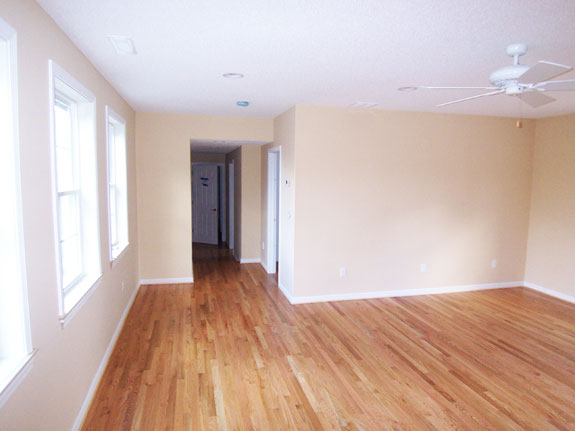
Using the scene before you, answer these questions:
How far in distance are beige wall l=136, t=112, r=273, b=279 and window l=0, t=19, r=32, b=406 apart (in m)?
3.96

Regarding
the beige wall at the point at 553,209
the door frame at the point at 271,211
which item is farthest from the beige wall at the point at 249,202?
the beige wall at the point at 553,209

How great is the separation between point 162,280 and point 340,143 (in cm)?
338

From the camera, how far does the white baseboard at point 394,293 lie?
500cm

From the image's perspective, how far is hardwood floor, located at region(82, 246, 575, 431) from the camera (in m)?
2.62

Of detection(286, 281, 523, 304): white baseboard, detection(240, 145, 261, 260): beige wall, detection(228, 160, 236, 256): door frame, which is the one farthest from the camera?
detection(228, 160, 236, 256): door frame

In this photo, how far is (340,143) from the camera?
4895mm

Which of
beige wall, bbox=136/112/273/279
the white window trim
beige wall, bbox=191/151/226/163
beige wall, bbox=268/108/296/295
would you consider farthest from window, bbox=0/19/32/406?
beige wall, bbox=191/151/226/163

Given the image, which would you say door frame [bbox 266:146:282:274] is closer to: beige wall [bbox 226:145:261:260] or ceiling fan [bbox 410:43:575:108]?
beige wall [bbox 226:145:261:260]

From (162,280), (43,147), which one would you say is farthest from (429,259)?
(43,147)

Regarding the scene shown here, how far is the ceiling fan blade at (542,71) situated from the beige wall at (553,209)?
385 cm

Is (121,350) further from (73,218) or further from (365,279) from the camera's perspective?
(365,279)

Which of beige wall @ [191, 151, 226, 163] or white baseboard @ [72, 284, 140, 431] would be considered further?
beige wall @ [191, 151, 226, 163]

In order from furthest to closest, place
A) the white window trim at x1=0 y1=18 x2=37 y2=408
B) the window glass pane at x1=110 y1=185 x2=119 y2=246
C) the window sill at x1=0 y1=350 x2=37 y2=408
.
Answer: the window glass pane at x1=110 y1=185 x2=119 y2=246
the white window trim at x1=0 y1=18 x2=37 y2=408
the window sill at x1=0 y1=350 x2=37 y2=408

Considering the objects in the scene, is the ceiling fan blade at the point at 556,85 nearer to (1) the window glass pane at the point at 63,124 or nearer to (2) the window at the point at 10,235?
(2) the window at the point at 10,235
